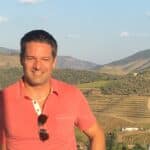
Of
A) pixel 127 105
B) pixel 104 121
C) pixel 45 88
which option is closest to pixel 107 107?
pixel 127 105

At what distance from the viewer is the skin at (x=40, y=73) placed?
4230 millimetres

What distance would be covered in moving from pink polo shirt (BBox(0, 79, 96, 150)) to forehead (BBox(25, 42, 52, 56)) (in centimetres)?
25

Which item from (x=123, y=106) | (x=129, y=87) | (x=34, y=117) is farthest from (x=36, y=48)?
(x=129, y=87)

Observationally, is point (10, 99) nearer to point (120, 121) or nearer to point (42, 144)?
point (42, 144)

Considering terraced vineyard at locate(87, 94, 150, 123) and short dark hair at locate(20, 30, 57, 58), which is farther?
terraced vineyard at locate(87, 94, 150, 123)

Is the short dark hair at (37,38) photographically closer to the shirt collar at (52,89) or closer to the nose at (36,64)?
the nose at (36,64)

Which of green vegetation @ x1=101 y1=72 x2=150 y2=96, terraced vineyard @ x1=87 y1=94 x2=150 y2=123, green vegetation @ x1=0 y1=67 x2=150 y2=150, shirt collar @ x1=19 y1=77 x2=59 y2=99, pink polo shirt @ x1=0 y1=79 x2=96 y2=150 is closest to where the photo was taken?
pink polo shirt @ x1=0 y1=79 x2=96 y2=150

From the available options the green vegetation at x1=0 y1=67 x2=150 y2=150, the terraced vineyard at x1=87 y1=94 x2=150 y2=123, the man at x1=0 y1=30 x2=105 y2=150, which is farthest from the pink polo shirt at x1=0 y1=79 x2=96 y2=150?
the terraced vineyard at x1=87 y1=94 x2=150 y2=123

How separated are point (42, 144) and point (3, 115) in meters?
0.32

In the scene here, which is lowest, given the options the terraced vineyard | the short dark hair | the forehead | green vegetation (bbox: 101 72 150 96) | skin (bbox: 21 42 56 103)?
the terraced vineyard

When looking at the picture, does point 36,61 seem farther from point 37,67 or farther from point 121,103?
point 121,103

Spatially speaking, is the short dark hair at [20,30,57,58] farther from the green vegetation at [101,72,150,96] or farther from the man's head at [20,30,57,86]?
the green vegetation at [101,72,150,96]

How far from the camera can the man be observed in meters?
4.18

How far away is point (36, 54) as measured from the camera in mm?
4219
